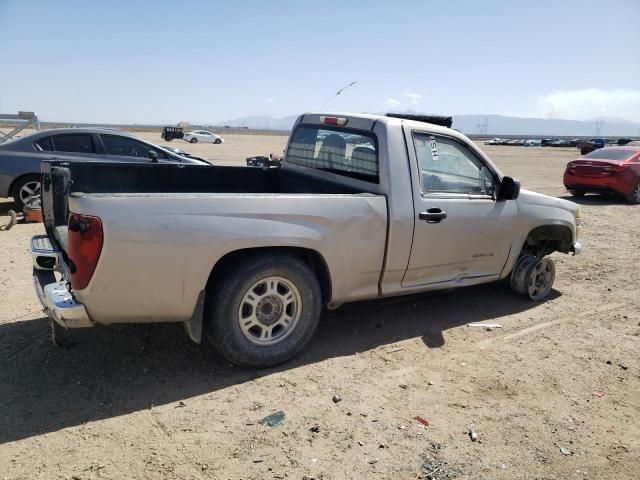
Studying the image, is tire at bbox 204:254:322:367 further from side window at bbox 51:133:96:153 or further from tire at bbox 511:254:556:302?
side window at bbox 51:133:96:153

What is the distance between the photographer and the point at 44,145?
884cm

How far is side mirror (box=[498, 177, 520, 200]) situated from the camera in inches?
185

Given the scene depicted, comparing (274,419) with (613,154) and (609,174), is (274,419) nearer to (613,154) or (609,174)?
(609,174)

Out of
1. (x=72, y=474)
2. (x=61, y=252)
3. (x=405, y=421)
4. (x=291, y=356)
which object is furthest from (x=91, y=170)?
(x=405, y=421)

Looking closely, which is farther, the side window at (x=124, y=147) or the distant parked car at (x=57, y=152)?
the side window at (x=124, y=147)

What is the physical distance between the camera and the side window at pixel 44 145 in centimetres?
879

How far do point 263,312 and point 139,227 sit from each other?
1.10m

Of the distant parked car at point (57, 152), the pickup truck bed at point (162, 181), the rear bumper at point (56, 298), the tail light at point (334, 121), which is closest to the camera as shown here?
the rear bumper at point (56, 298)

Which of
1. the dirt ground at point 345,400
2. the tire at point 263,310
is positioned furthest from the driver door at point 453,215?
the tire at point 263,310

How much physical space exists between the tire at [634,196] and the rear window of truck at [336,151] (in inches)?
463

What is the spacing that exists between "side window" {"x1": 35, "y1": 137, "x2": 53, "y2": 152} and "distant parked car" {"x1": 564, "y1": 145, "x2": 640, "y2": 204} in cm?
1289

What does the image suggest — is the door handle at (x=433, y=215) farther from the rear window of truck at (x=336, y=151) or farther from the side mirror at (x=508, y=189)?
the side mirror at (x=508, y=189)

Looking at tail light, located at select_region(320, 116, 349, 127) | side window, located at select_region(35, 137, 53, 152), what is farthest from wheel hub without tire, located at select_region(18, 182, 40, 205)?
tail light, located at select_region(320, 116, 349, 127)

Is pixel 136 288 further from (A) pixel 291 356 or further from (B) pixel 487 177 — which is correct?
(B) pixel 487 177
